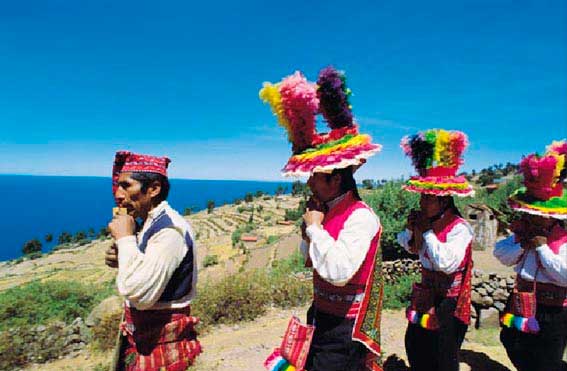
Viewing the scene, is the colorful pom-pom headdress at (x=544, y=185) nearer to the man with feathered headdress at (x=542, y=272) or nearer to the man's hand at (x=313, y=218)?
the man with feathered headdress at (x=542, y=272)

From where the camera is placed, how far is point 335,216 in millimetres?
2229

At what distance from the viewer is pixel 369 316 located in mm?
2209

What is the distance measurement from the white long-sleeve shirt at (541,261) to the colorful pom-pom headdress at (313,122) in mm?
2052

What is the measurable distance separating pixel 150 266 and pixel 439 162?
2.67 metres

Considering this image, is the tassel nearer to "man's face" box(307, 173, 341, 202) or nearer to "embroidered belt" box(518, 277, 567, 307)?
"embroidered belt" box(518, 277, 567, 307)

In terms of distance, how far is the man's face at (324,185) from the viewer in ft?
7.36

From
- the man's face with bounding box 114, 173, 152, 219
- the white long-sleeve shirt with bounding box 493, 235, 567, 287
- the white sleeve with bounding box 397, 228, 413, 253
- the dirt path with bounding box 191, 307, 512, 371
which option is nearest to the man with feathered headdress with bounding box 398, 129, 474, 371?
the white sleeve with bounding box 397, 228, 413, 253

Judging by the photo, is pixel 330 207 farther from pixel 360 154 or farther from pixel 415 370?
pixel 415 370

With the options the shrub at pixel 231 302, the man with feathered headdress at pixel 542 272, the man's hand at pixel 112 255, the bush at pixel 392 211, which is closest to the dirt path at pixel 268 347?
the shrub at pixel 231 302

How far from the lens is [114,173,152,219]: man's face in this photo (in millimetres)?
2258

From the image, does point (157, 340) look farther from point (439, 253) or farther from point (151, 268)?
point (439, 253)

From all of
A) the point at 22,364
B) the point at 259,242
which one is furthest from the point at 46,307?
the point at 259,242

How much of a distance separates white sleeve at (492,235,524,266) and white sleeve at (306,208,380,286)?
215 cm

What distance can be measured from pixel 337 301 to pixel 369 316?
0.67 feet
